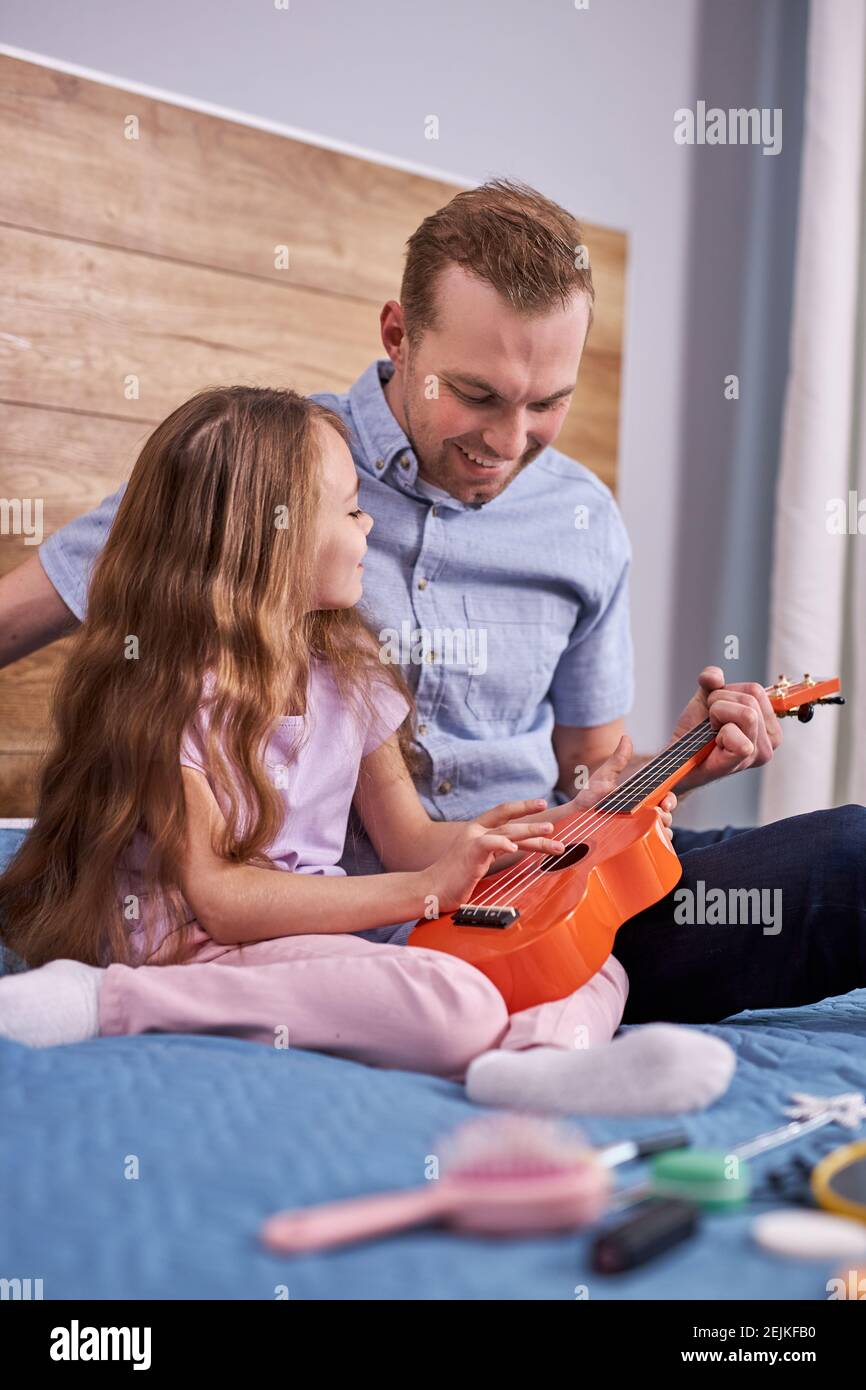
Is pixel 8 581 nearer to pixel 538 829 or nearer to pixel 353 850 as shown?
pixel 353 850

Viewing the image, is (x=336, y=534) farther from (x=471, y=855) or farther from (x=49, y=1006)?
(x=49, y=1006)

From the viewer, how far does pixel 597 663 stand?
1.63 metres

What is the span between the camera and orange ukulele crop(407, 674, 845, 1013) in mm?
980

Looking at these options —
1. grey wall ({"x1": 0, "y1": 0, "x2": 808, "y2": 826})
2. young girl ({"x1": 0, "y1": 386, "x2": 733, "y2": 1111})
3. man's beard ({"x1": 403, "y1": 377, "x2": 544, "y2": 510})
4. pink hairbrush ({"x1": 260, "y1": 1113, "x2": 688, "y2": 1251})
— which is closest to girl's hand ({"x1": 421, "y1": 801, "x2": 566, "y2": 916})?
young girl ({"x1": 0, "y1": 386, "x2": 733, "y2": 1111})

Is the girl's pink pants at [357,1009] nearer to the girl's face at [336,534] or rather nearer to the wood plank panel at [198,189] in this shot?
the girl's face at [336,534]

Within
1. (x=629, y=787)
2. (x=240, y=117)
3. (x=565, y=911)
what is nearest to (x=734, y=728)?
(x=629, y=787)

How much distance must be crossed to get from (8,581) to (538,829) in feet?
2.13

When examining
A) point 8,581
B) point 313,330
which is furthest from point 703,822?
point 8,581

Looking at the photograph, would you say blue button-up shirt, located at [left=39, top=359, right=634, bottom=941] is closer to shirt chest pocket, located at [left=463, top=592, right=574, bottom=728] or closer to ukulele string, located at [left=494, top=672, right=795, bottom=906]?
shirt chest pocket, located at [left=463, top=592, right=574, bottom=728]

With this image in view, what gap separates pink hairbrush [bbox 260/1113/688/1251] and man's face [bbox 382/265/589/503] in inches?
32.6

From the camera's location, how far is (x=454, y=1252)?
0.60m

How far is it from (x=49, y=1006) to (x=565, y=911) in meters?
0.37

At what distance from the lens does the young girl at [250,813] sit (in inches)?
37.5

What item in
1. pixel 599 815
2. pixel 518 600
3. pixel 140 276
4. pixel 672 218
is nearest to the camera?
pixel 599 815
